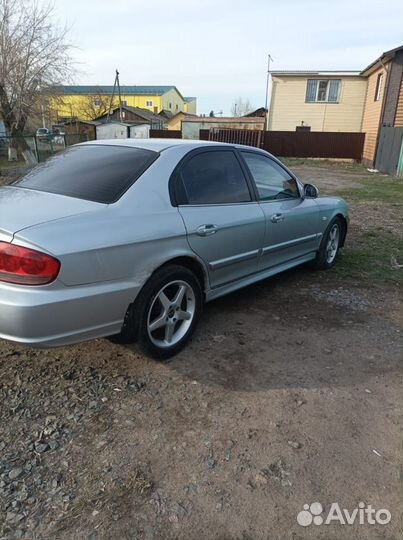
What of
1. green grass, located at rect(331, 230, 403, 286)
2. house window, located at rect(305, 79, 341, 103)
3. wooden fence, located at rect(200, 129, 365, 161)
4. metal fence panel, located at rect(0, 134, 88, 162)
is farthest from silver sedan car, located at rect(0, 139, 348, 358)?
house window, located at rect(305, 79, 341, 103)

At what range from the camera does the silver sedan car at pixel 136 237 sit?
7.57 feet

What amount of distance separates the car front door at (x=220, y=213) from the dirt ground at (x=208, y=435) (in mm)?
588

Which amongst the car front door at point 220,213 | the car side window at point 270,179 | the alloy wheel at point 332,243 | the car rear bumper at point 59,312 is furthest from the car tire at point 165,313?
the alloy wheel at point 332,243

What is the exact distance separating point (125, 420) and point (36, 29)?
2203cm

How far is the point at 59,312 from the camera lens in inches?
92.8

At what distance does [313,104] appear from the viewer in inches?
1077

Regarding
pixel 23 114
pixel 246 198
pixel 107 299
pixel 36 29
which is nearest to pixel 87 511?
pixel 107 299

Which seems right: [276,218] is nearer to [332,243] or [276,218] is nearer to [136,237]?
[332,243]

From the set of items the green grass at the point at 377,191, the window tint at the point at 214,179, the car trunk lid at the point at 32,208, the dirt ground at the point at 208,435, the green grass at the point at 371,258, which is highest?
the window tint at the point at 214,179

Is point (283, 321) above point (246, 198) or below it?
below

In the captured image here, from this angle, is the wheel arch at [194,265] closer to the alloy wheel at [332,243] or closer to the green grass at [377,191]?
the alloy wheel at [332,243]

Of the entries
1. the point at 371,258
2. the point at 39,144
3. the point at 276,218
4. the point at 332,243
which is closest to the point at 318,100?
the point at 39,144

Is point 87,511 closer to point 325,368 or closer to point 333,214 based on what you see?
point 325,368

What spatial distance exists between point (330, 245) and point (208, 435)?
3.62 metres
